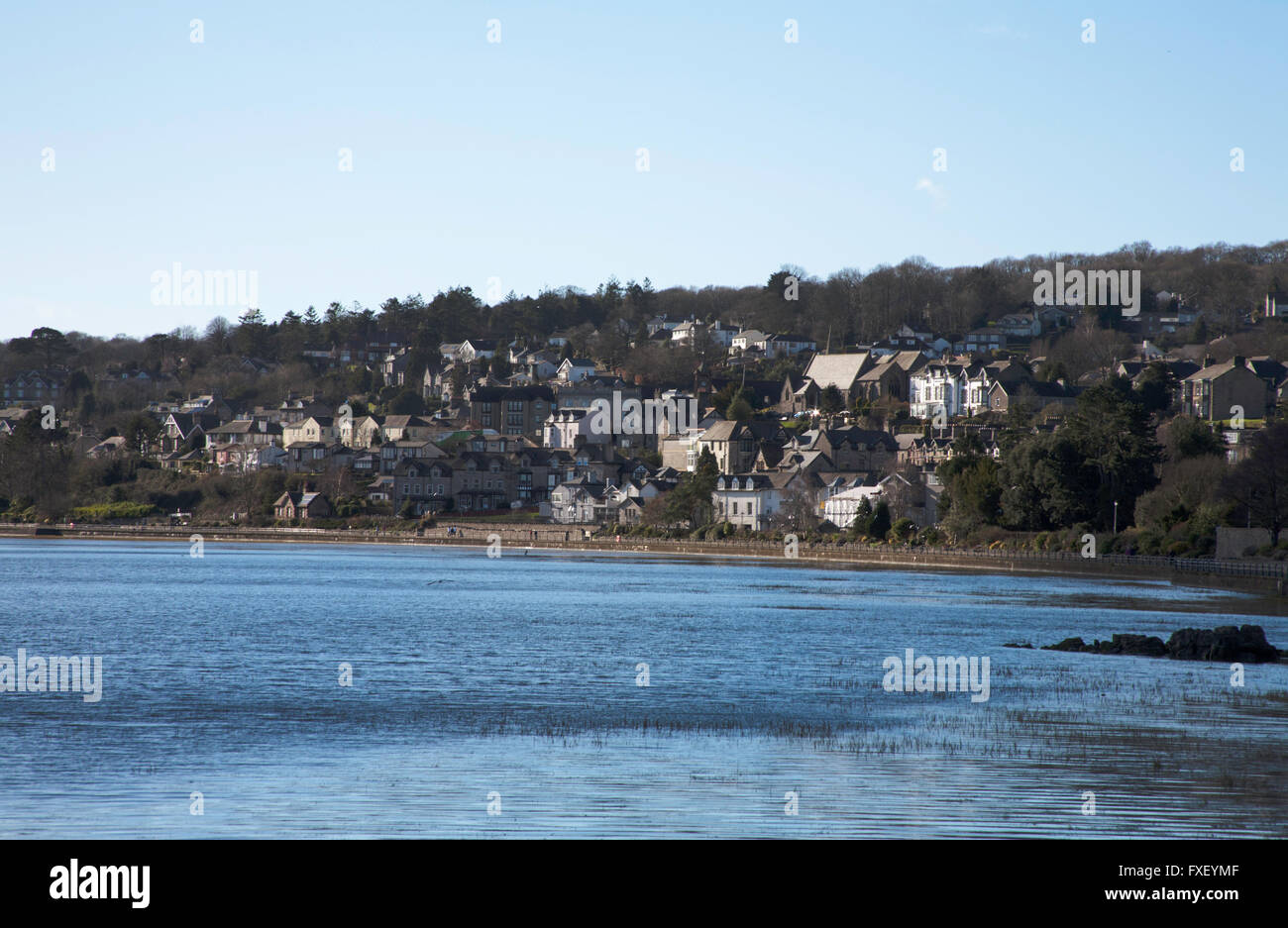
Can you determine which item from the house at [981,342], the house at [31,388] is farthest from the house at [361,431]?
the house at [981,342]

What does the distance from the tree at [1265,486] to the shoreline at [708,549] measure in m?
3.90

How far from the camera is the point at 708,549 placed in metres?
93.2

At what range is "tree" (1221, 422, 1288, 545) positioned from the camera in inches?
2221

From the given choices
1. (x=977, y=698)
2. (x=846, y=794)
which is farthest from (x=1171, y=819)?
(x=977, y=698)

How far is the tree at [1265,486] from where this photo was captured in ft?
185

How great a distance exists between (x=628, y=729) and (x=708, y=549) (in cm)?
7300


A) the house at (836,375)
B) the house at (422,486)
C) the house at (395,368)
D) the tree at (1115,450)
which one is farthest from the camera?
the house at (395,368)

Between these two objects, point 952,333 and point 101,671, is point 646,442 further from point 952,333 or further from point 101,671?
point 101,671

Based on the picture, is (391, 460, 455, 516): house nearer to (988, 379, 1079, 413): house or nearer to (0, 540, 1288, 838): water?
(988, 379, 1079, 413): house

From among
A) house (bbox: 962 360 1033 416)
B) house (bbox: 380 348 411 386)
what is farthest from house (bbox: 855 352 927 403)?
house (bbox: 380 348 411 386)

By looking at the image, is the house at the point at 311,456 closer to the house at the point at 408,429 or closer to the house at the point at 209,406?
the house at the point at 408,429

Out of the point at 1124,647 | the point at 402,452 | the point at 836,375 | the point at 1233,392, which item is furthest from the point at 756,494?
the point at 1124,647

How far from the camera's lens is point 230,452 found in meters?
133

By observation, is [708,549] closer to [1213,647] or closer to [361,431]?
[361,431]
